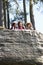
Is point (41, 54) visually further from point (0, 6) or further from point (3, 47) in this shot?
point (0, 6)

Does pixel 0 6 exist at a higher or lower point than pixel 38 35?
higher

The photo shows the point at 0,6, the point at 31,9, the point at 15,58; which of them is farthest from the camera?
the point at 31,9

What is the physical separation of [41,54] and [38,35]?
2.69 feet

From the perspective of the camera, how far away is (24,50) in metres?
9.86

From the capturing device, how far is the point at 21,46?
390 inches

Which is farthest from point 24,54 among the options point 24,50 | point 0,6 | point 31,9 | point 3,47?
point 31,9

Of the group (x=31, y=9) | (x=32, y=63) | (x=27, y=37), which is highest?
(x=31, y=9)

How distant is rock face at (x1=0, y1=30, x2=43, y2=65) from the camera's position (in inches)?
383

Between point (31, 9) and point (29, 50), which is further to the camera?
point (31, 9)

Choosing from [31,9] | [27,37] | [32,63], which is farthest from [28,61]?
[31,9]

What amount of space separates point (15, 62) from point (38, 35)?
1.39 m

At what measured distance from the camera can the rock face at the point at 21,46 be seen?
9.73 m

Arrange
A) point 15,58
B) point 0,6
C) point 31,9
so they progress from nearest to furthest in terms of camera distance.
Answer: point 15,58
point 0,6
point 31,9

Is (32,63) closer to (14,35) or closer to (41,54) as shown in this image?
(41,54)
